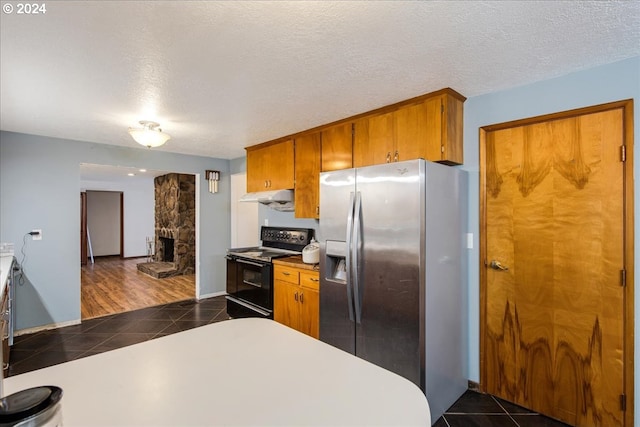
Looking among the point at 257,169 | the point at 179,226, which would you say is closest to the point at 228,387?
the point at 257,169

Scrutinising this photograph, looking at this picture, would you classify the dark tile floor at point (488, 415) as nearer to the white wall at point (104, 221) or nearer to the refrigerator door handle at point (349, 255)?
the refrigerator door handle at point (349, 255)

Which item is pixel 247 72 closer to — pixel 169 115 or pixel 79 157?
pixel 169 115

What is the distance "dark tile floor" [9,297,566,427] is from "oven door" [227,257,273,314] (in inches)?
27.0

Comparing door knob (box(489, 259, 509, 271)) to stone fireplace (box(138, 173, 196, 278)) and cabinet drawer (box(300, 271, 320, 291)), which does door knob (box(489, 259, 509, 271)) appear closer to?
cabinet drawer (box(300, 271, 320, 291))

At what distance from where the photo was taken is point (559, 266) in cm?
214

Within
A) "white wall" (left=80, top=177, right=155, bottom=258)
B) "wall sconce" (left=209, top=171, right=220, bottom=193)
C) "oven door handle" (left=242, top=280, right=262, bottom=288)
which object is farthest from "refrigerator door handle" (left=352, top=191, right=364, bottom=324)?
"white wall" (left=80, top=177, right=155, bottom=258)

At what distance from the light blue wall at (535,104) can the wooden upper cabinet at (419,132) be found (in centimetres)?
12

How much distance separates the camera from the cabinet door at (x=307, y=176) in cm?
336

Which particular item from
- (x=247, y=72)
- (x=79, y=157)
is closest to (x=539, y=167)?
(x=247, y=72)

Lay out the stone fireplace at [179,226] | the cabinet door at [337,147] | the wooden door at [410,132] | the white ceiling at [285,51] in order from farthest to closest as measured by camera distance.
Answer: the stone fireplace at [179,226]
the cabinet door at [337,147]
the wooden door at [410,132]
the white ceiling at [285,51]

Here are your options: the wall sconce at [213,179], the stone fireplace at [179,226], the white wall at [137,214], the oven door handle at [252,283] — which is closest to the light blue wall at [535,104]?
the oven door handle at [252,283]

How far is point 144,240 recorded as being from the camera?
9.56 m

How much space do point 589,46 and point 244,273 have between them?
3454mm

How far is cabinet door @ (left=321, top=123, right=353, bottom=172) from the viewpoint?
301 centimetres
